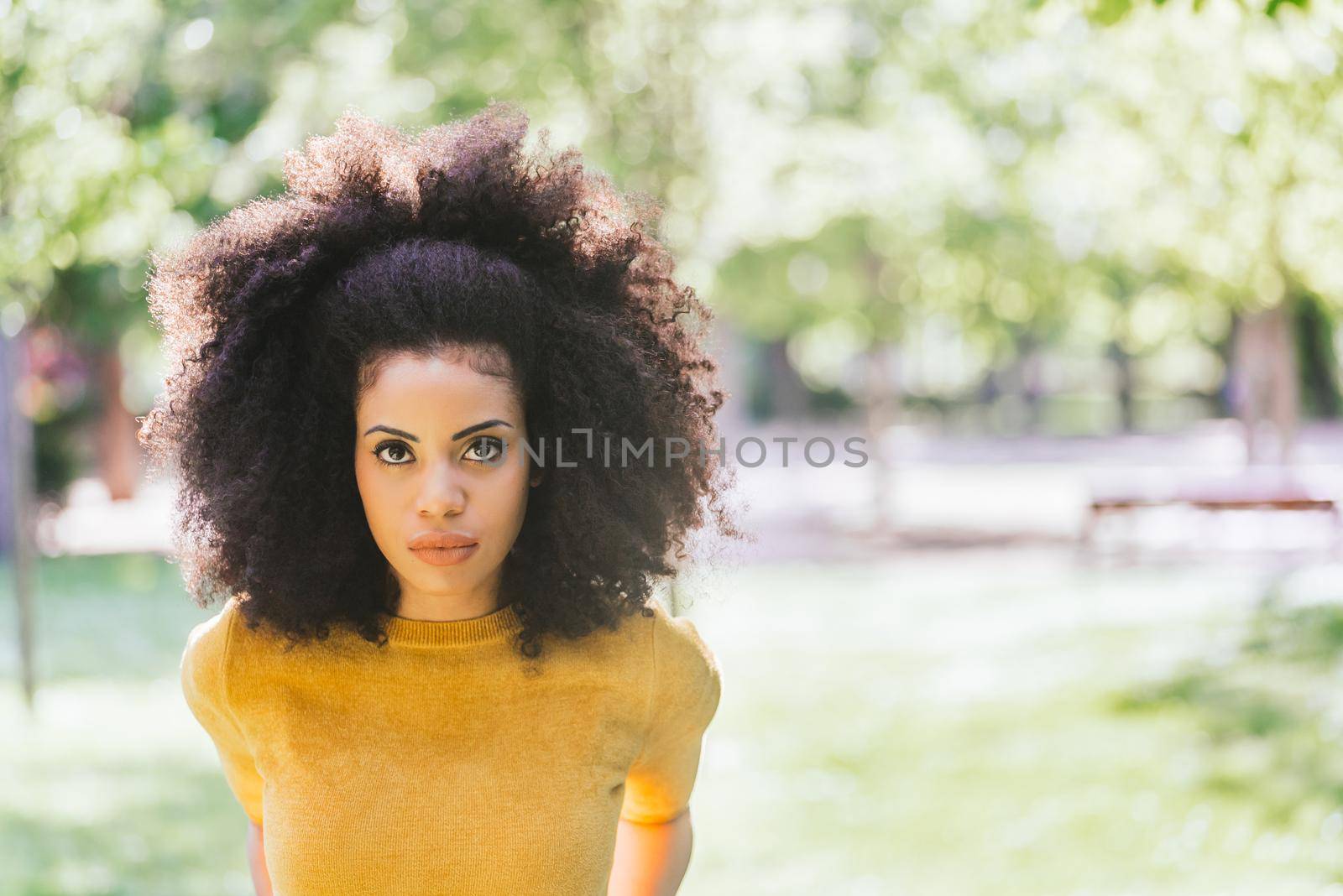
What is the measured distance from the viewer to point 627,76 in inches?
247

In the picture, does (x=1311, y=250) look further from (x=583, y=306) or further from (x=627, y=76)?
(x=583, y=306)

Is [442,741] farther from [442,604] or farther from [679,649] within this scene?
[679,649]

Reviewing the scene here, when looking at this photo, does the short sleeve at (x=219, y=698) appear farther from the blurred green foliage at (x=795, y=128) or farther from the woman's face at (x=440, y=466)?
the blurred green foliage at (x=795, y=128)

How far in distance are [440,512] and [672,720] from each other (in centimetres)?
43

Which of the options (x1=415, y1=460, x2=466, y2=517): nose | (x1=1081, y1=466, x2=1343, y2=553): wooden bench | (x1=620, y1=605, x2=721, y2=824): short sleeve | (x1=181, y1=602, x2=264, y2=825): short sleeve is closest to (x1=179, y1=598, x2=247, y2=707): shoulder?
(x1=181, y1=602, x2=264, y2=825): short sleeve

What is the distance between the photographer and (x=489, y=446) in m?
1.83

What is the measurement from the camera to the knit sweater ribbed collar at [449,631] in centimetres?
186

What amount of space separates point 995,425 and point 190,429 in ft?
110

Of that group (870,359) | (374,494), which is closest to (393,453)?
(374,494)

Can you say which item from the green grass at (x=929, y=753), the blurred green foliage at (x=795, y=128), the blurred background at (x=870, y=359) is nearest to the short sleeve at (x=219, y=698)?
the blurred background at (x=870, y=359)

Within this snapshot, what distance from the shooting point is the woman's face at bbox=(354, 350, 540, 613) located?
5.85 ft

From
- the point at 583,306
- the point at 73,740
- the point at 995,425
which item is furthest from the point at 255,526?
the point at 995,425

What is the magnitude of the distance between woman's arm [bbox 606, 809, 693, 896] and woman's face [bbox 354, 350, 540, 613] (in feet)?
1.48

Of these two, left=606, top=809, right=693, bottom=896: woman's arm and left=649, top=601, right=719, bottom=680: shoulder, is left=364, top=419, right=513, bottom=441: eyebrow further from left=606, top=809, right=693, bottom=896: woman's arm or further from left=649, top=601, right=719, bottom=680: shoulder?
left=606, top=809, right=693, bottom=896: woman's arm
